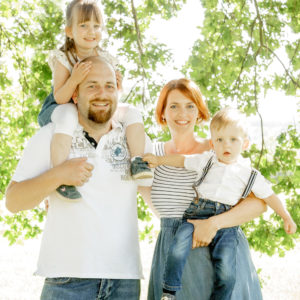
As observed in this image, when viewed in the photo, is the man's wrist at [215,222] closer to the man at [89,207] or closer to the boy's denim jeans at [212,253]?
the boy's denim jeans at [212,253]

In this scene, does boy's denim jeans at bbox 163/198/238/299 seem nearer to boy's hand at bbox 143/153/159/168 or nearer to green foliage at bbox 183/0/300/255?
boy's hand at bbox 143/153/159/168

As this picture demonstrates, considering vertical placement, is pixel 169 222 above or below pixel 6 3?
below

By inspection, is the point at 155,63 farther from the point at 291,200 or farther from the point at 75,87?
the point at 75,87

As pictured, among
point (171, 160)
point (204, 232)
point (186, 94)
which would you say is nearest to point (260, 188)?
point (204, 232)

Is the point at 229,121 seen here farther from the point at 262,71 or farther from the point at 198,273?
the point at 262,71

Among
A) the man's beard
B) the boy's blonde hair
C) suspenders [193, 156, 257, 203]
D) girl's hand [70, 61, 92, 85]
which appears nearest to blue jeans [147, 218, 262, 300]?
suspenders [193, 156, 257, 203]

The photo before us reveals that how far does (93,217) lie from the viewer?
2.43m

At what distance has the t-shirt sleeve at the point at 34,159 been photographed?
243cm

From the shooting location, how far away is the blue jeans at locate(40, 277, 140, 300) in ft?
7.85

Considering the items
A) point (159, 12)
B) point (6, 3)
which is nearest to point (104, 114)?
point (159, 12)

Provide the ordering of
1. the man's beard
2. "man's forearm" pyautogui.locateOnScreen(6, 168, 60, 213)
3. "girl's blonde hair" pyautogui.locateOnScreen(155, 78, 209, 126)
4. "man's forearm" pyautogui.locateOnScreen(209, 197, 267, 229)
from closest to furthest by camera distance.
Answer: "man's forearm" pyautogui.locateOnScreen(6, 168, 60, 213) → the man's beard → "man's forearm" pyautogui.locateOnScreen(209, 197, 267, 229) → "girl's blonde hair" pyautogui.locateOnScreen(155, 78, 209, 126)

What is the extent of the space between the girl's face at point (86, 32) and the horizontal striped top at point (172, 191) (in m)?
1.01

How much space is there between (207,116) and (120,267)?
3.84 feet

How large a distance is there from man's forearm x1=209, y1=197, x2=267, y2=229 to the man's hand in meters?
0.74
